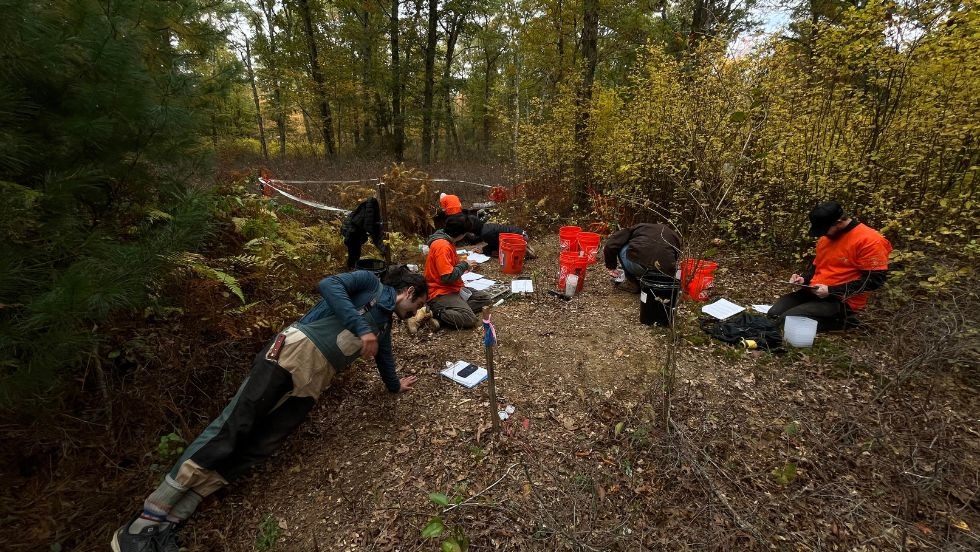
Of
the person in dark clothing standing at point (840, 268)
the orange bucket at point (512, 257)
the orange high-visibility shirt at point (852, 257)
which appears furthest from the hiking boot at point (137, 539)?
the orange high-visibility shirt at point (852, 257)

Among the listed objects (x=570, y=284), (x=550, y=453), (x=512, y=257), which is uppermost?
(x=512, y=257)

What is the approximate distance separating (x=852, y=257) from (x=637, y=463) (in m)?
3.34

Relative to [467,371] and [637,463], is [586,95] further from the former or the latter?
[637,463]

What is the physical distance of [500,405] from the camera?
334cm

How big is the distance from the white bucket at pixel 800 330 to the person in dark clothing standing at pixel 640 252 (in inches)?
48.9

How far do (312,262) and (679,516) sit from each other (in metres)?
4.83

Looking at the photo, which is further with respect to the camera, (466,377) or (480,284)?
(480,284)

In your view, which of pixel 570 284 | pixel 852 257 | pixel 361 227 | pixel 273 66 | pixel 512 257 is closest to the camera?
pixel 852 257

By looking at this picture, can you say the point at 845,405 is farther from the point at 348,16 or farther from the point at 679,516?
the point at 348,16

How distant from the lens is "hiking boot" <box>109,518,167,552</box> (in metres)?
2.25

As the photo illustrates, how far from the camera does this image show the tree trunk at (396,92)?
590 inches

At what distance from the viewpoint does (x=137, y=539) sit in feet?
7.50

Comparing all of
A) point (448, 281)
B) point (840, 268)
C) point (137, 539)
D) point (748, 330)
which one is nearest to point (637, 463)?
point (748, 330)

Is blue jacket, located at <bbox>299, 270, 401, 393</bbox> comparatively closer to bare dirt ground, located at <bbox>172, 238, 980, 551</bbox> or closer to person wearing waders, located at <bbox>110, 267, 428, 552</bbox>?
person wearing waders, located at <bbox>110, 267, 428, 552</bbox>
